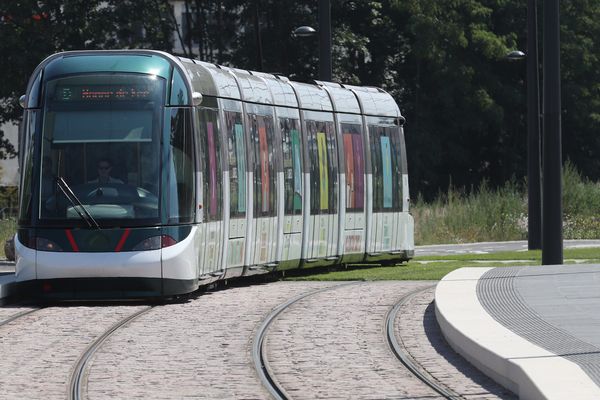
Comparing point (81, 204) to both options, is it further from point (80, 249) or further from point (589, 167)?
point (589, 167)

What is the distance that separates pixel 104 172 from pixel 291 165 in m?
5.40

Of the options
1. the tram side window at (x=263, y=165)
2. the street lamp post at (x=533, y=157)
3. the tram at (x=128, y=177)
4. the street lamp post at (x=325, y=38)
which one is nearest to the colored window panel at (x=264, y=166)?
the tram side window at (x=263, y=165)

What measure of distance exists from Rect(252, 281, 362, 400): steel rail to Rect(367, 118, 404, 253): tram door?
7894 mm

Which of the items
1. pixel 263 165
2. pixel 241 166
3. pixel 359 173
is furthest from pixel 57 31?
pixel 241 166

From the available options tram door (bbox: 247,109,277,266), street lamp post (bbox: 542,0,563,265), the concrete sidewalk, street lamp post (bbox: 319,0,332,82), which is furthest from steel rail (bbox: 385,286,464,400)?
street lamp post (bbox: 319,0,332,82)

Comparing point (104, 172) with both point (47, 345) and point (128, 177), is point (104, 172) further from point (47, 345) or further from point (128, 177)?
point (47, 345)

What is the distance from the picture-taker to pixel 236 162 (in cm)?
2092

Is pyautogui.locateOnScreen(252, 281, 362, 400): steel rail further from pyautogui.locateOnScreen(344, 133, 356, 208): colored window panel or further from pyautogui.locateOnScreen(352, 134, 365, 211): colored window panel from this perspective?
pyautogui.locateOnScreen(352, 134, 365, 211): colored window panel

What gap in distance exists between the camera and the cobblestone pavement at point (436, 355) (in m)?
10.9

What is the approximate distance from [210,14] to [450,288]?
4667cm

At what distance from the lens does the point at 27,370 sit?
12328mm

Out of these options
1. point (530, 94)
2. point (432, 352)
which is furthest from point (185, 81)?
point (530, 94)

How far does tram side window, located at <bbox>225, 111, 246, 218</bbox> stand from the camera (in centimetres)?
2066

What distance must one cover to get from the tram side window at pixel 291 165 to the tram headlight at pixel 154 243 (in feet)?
16.1
